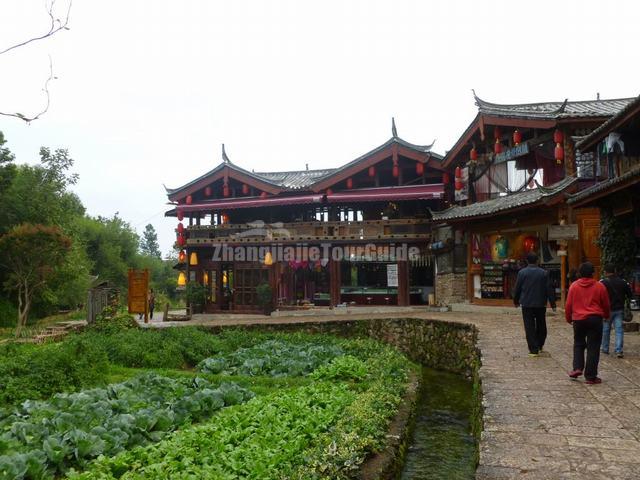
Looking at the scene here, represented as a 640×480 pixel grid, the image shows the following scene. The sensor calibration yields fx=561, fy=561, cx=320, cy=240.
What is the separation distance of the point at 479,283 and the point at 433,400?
1061 cm

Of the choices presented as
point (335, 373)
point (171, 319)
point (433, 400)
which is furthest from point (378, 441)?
point (171, 319)

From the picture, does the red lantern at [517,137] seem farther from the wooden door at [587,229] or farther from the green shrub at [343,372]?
the green shrub at [343,372]

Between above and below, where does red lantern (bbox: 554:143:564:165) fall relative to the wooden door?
above

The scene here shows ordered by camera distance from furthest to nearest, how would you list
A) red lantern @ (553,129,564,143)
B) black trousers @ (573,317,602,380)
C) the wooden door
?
red lantern @ (553,129,564,143) → the wooden door → black trousers @ (573,317,602,380)

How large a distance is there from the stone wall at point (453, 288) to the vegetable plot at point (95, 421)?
50.3 ft

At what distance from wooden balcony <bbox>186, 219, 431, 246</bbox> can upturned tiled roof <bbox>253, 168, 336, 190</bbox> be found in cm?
236

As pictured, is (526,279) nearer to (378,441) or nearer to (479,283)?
(378,441)

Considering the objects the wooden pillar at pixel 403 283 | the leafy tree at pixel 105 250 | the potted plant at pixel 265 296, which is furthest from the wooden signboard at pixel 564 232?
the leafy tree at pixel 105 250

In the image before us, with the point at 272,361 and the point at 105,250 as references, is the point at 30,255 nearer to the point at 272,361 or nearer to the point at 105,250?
the point at 272,361

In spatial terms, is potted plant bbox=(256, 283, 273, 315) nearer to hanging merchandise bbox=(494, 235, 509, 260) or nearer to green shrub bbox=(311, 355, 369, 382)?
hanging merchandise bbox=(494, 235, 509, 260)

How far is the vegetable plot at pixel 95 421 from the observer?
597 cm

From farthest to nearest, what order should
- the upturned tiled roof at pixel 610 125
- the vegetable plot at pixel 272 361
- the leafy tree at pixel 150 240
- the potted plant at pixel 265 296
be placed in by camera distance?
the leafy tree at pixel 150 240 → the potted plant at pixel 265 296 → the vegetable plot at pixel 272 361 → the upturned tiled roof at pixel 610 125

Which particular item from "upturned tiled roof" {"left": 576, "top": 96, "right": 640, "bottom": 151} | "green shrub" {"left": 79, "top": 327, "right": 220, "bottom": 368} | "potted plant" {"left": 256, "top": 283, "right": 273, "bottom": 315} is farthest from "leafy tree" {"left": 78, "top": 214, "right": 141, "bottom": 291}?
"upturned tiled roof" {"left": 576, "top": 96, "right": 640, "bottom": 151}

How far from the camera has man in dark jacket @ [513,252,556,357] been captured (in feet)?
33.1
